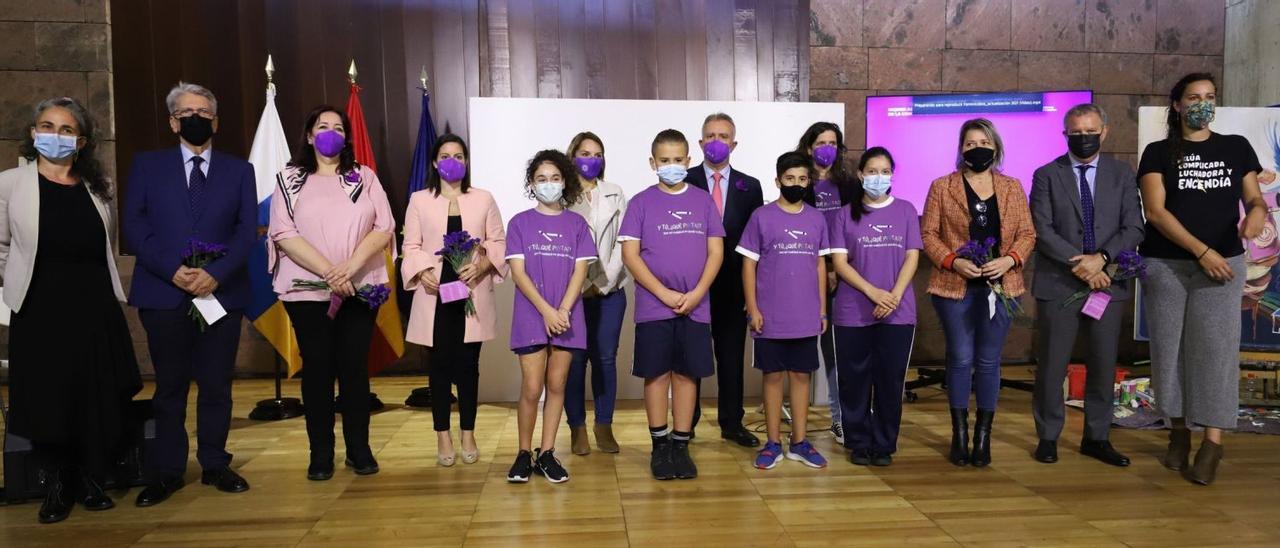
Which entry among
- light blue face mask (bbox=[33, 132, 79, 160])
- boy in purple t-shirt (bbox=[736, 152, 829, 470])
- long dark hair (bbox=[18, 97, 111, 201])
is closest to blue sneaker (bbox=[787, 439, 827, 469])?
boy in purple t-shirt (bbox=[736, 152, 829, 470])

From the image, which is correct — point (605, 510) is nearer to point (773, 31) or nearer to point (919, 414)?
point (919, 414)

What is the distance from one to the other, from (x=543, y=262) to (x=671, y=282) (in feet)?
1.78

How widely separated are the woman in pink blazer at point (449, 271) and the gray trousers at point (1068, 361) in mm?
2483

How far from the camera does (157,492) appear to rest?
3180 millimetres

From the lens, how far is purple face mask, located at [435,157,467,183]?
3.57 meters

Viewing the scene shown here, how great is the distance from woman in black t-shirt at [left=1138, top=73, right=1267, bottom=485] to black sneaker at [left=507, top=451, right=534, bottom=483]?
2764 mm

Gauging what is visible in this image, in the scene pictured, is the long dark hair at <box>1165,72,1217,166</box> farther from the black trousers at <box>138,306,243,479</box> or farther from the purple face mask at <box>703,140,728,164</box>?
the black trousers at <box>138,306,243,479</box>

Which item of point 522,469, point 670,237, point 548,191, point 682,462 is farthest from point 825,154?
point 522,469

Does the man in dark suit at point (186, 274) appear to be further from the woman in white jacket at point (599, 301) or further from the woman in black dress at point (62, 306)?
the woman in white jacket at point (599, 301)

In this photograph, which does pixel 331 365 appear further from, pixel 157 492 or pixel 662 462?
A: pixel 662 462

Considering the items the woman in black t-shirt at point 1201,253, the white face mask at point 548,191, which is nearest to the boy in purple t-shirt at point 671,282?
the white face mask at point 548,191

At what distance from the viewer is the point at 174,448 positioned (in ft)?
10.7

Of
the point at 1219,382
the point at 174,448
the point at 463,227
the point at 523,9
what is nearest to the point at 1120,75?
the point at 1219,382

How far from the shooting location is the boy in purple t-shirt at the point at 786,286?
3469 mm
